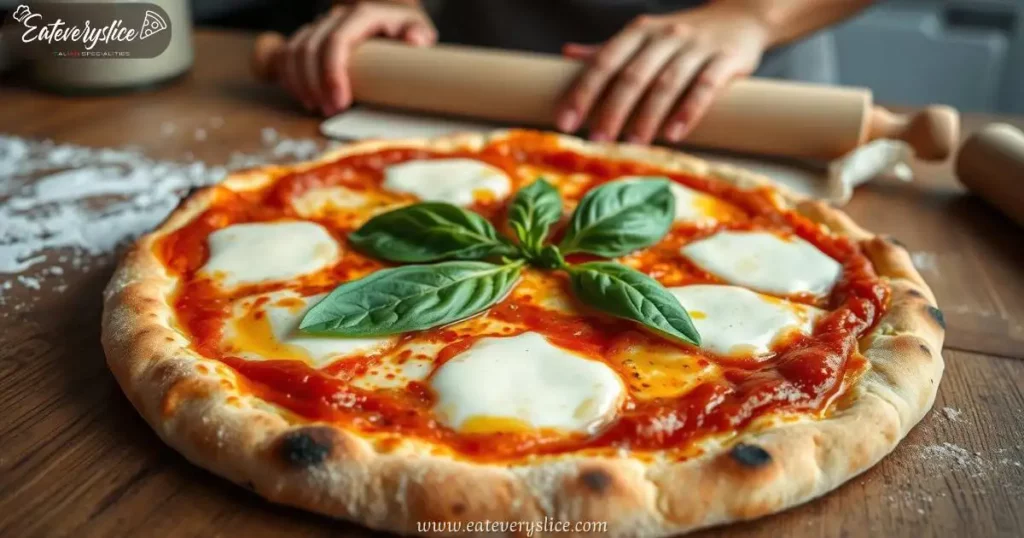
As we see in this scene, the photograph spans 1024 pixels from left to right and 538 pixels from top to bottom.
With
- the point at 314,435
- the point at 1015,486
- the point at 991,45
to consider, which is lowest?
the point at 991,45

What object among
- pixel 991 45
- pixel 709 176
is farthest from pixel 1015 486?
pixel 991 45

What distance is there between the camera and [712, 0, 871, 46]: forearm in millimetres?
2773

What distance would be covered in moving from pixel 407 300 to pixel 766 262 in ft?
2.23

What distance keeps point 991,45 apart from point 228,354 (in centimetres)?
396

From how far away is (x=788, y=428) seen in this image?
1270mm

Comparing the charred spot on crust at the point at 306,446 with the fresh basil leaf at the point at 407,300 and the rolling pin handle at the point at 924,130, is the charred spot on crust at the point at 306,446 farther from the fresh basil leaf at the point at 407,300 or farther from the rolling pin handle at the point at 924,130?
the rolling pin handle at the point at 924,130

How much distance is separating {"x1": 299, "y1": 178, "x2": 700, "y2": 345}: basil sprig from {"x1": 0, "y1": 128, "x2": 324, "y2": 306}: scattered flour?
609 millimetres

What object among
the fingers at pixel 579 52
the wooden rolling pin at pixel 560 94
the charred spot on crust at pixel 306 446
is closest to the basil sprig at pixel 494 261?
the charred spot on crust at pixel 306 446

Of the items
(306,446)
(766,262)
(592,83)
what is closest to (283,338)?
(306,446)

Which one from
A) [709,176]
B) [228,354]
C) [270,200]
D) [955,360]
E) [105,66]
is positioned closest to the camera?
[228,354]

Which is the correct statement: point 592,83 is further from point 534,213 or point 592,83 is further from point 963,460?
point 963,460

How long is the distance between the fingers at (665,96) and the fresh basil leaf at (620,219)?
614 millimetres

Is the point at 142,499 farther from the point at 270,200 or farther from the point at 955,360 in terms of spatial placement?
the point at 955,360

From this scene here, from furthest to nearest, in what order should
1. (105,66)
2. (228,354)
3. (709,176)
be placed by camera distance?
(105,66), (709,176), (228,354)
